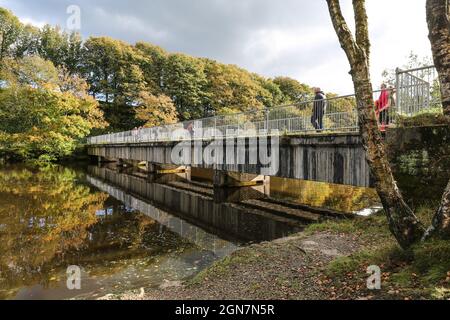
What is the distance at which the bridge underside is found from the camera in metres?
10.8

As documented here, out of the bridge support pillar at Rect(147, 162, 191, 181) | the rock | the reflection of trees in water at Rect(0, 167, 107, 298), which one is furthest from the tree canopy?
the rock

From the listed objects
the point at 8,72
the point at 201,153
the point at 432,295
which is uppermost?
the point at 8,72

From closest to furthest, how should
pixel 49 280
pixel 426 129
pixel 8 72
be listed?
pixel 49 280
pixel 426 129
pixel 8 72

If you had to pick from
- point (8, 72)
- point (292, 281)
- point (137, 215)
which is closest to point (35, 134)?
point (8, 72)

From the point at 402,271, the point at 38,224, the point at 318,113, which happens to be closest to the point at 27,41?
the point at 38,224

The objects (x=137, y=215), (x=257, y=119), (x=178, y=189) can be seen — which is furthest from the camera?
(x=178, y=189)

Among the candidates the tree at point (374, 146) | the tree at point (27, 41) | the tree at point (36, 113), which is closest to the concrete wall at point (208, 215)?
the tree at point (374, 146)

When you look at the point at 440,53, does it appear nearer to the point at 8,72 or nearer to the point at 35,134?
the point at 35,134

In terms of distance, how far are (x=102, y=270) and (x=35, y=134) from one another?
1408 inches

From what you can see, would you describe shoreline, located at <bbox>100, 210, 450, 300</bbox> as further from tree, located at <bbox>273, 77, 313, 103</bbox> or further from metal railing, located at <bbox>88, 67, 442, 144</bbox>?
tree, located at <bbox>273, 77, 313, 103</bbox>

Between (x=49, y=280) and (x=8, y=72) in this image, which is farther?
(x=8, y=72)

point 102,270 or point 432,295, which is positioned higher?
point 432,295

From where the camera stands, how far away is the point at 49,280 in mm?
7645

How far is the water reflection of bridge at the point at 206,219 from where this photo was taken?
10.8 metres
